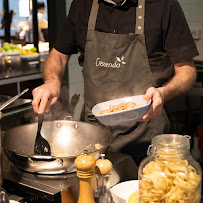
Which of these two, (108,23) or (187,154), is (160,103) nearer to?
(187,154)

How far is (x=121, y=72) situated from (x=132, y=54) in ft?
0.36

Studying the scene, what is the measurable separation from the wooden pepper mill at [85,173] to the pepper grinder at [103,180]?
0.14 ft

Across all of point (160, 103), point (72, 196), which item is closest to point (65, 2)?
point (160, 103)

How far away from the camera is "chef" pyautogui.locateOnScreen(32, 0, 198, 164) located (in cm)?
182

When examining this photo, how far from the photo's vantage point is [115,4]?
189 cm

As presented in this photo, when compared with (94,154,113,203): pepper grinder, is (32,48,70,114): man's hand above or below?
above

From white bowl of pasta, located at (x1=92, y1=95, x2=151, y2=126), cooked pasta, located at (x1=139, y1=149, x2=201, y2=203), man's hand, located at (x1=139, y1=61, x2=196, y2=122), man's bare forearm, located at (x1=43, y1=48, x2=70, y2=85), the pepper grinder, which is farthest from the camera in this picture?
man's bare forearm, located at (x1=43, y1=48, x2=70, y2=85)

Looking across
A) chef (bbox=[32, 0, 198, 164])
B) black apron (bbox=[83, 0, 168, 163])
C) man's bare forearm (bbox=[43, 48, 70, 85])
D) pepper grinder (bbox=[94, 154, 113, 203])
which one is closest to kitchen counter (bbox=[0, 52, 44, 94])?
man's bare forearm (bbox=[43, 48, 70, 85])

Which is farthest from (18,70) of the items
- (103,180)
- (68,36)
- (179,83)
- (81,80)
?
(103,180)

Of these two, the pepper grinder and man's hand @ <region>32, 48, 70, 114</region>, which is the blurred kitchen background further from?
the pepper grinder

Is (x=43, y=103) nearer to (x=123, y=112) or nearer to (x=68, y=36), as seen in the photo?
(x=123, y=112)

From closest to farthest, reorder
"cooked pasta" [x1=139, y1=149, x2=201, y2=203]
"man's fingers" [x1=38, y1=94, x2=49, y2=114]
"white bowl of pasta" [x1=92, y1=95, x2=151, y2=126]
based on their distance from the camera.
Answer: "cooked pasta" [x1=139, y1=149, x2=201, y2=203], "white bowl of pasta" [x1=92, y1=95, x2=151, y2=126], "man's fingers" [x1=38, y1=94, x2=49, y2=114]

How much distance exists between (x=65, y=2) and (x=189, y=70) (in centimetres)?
168

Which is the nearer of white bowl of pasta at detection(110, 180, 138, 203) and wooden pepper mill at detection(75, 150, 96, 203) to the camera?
wooden pepper mill at detection(75, 150, 96, 203)
